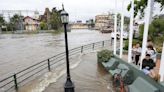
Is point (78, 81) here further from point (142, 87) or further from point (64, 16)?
point (142, 87)

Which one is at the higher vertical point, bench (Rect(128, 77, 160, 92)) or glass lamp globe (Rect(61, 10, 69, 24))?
glass lamp globe (Rect(61, 10, 69, 24))

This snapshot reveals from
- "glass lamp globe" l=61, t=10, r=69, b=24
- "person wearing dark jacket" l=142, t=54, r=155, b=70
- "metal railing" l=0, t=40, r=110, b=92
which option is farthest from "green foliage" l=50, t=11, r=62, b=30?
"person wearing dark jacket" l=142, t=54, r=155, b=70

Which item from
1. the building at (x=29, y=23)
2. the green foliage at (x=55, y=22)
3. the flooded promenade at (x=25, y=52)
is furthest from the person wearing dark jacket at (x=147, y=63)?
the building at (x=29, y=23)

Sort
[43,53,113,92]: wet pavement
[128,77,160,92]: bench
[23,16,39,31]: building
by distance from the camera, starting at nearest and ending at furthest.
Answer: [128,77,160,92]: bench → [43,53,113,92]: wet pavement → [23,16,39,31]: building

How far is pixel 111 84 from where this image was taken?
31.3ft

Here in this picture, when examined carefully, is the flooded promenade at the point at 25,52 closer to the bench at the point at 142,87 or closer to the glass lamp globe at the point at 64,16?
the glass lamp globe at the point at 64,16

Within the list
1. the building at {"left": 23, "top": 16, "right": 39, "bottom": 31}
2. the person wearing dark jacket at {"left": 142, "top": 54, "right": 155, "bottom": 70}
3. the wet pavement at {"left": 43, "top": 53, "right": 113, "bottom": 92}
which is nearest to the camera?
the person wearing dark jacket at {"left": 142, "top": 54, "right": 155, "bottom": 70}

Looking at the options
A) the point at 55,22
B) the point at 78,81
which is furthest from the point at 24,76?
the point at 55,22

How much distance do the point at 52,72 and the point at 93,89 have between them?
424 centimetres

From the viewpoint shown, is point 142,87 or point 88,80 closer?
point 142,87

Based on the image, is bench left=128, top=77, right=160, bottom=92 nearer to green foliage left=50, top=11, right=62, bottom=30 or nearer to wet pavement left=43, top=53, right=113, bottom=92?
wet pavement left=43, top=53, right=113, bottom=92

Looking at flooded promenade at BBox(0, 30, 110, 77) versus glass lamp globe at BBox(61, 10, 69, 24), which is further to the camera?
flooded promenade at BBox(0, 30, 110, 77)

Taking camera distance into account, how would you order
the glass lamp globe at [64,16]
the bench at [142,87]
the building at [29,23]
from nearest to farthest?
the bench at [142,87] < the glass lamp globe at [64,16] < the building at [29,23]

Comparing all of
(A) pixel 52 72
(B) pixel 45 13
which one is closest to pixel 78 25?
(B) pixel 45 13
